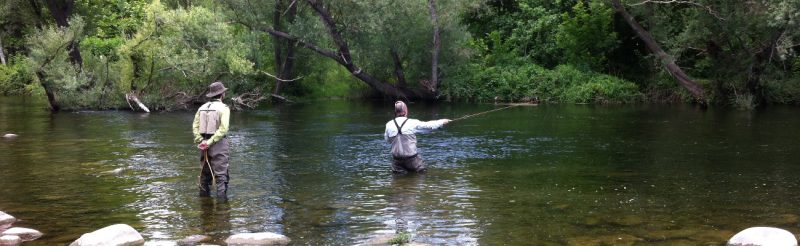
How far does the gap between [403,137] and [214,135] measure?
375 cm

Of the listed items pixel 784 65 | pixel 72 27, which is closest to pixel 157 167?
pixel 72 27

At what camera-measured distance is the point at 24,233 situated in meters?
10.5

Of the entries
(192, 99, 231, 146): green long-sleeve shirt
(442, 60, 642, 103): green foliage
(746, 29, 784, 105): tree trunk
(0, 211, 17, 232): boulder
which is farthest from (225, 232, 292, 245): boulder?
(442, 60, 642, 103): green foliage

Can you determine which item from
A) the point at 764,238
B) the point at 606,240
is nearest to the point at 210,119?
the point at 606,240

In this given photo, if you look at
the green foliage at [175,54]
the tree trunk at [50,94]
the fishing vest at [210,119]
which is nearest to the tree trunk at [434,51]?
the green foliage at [175,54]

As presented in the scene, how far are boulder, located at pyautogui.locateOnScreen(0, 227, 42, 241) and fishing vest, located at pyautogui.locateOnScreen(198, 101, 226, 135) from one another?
2996mm

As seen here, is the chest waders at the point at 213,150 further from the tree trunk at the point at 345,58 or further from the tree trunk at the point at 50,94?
the tree trunk at the point at 345,58

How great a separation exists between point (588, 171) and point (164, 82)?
82.2 ft

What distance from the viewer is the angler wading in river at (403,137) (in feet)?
49.3

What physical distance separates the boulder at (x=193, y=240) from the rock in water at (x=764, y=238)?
622 centimetres

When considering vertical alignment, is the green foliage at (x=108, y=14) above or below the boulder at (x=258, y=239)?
above

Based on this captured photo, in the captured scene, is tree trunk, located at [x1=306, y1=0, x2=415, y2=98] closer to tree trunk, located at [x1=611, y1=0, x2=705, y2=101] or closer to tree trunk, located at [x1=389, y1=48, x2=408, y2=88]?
tree trunk, located at [x1=389, y1=48, x2=408, y2=88]

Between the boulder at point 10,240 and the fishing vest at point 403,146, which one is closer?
the boulder at point 10,240

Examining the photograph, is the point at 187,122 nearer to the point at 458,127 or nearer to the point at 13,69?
the point at 458,127
